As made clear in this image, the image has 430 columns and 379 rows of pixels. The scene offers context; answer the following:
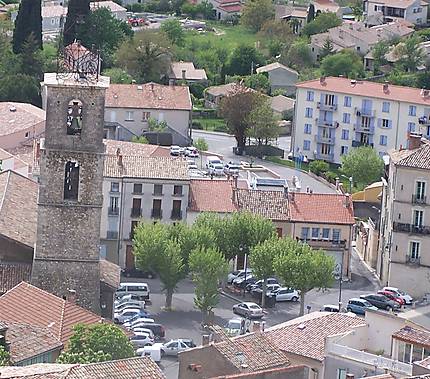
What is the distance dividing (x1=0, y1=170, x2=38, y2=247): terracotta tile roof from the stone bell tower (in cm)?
142

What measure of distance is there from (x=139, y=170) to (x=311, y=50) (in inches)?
2497

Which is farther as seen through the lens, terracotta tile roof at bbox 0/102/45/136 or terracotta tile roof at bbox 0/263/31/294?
terracotta tile roof at bbox 0/102/45/136

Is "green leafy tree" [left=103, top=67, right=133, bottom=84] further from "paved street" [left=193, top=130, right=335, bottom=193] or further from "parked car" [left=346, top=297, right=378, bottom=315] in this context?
"parked car" [left=346, top=297, right=378, bottom=315]

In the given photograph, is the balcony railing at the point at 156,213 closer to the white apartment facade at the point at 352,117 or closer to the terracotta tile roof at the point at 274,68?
the white apartment facade at the point at 352,117

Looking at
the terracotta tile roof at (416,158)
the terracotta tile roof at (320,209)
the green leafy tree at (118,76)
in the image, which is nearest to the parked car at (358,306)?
the terracotta tile roof at (416,158)

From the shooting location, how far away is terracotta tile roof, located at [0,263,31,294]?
58138 millimetres

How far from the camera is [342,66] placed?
130 m

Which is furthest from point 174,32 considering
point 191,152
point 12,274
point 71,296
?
point 71,296

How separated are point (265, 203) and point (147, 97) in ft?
93.2

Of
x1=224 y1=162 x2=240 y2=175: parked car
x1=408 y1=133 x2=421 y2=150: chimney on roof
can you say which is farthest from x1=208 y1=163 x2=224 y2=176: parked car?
x1=408 y1=133 x2=421 y2=150: chimney on roof

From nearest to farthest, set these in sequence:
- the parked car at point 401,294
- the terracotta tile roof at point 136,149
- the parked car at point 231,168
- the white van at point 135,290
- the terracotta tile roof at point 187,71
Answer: the white van at point 135,290
the parked car at point 401,294
the terracotta tile roof at point 136,149
the parked car at point 231,168
the terracotta tile roof at point 187,71

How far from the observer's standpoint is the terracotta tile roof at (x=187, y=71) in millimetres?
124938

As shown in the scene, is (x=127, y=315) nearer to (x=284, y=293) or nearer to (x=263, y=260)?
(x=263, y=260)

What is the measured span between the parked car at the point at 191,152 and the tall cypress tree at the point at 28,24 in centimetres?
1545
